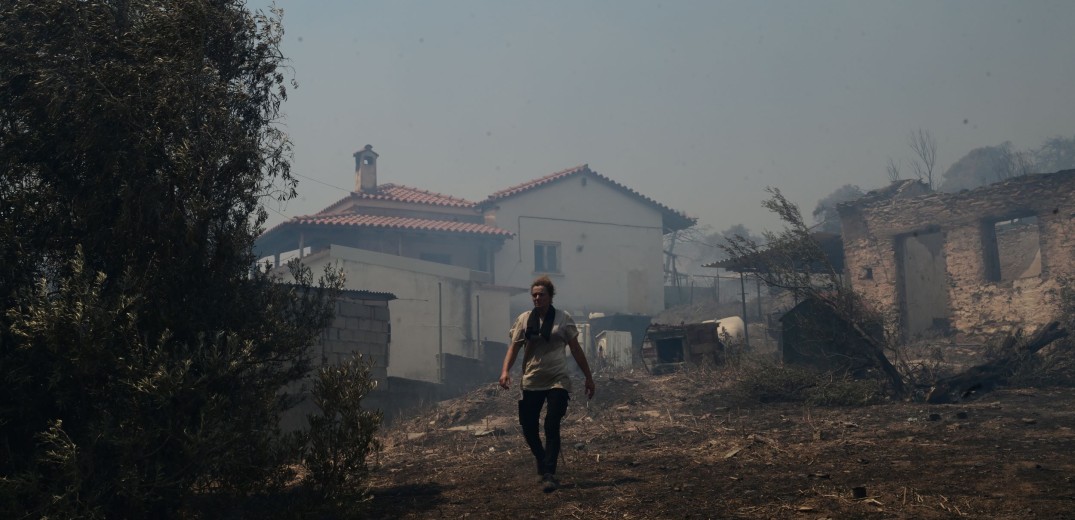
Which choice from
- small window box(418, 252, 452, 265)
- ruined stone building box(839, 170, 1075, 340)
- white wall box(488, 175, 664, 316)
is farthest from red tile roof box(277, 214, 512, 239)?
ruined stone building box(839, 170, 1075, 340)

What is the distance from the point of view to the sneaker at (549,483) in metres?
6.13

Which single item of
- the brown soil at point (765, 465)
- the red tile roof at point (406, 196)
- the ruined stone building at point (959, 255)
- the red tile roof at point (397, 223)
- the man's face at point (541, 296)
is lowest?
the brown soil at point (765, 465)

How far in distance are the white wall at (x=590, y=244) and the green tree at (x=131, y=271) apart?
28.3 m

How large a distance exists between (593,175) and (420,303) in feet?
47.5

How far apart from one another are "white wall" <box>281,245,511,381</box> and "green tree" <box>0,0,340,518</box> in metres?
16.9

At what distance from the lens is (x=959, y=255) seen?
21391 mm

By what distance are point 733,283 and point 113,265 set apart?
5445 cm

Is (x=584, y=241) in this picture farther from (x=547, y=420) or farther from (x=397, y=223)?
(x=547, y=420)

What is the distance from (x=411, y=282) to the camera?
24.7m

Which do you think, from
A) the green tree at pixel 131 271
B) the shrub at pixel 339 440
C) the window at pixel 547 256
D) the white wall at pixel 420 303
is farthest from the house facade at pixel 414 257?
→ the shrub at pixel 339 440

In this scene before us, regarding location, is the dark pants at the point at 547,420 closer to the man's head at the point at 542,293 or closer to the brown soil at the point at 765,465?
the brown soil at the point at 765,465

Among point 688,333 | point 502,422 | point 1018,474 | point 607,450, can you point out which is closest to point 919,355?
point 688,333

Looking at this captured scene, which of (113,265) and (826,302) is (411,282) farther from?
(113,265)

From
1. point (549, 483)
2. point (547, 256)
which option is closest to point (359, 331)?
point (549, 483)
